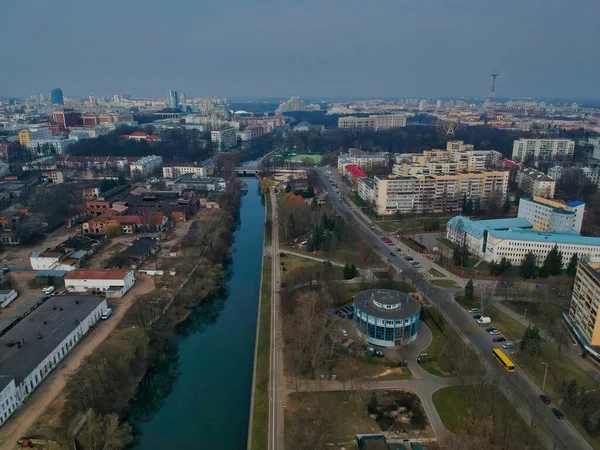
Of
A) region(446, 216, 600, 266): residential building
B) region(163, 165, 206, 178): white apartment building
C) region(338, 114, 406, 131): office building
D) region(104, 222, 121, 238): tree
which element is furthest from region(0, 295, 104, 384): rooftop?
region(338, 114, 406, 131): office building

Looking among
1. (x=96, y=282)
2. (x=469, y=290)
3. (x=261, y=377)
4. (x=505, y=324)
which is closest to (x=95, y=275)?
(x=96, y=282)

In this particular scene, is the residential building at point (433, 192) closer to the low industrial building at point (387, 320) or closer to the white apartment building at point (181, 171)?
the low industrial building at point (387, 320)

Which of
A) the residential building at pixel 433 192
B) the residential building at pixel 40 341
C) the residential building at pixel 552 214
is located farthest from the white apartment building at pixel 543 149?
the residential building at pixel 40 341

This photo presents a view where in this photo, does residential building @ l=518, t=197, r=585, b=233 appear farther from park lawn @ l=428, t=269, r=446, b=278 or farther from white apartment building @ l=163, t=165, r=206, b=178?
white apartment building @ l=163, t=165, r=206, b=178

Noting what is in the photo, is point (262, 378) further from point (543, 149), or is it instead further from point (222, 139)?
point (222, 139)

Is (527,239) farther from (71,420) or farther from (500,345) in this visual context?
(71,420)
